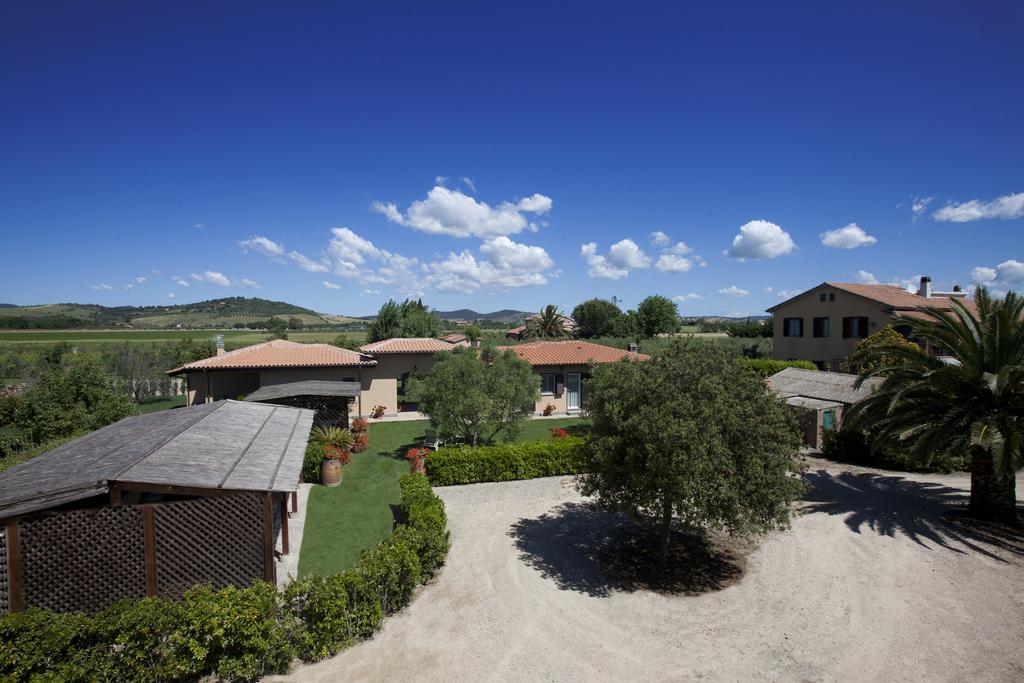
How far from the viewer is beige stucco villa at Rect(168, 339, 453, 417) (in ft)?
85.5

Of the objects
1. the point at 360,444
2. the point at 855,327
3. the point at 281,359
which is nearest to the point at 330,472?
the point at 360,444

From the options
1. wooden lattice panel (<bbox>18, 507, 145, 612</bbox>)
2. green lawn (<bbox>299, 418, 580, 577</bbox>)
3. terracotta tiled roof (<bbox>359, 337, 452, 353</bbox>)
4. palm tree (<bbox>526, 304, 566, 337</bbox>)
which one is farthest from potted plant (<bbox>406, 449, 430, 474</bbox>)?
palm tree (<bbox>526, 304, 566, 337</bbox>)

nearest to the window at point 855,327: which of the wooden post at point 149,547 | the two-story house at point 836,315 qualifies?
the two-story house at point 836,315

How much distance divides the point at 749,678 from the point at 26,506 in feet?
38.6

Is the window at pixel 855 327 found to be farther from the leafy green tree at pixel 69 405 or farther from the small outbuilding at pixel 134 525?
the leafy green tree at pixel 69 405

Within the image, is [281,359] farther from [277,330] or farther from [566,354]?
[277,330]

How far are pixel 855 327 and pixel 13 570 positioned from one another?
42714mm

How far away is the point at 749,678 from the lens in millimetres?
7992

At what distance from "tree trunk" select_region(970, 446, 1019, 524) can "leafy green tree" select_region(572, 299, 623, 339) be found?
2721 inches

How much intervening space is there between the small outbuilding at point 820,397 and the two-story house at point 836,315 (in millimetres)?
12996

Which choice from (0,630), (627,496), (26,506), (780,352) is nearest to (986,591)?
(627,496)

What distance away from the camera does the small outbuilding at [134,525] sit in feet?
28.2

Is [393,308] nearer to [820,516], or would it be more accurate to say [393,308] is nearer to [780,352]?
[780,352]

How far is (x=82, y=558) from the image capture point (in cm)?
883
